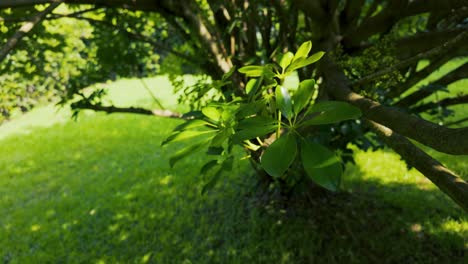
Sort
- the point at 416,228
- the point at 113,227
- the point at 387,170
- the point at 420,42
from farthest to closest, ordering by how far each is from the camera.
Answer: the point at 387,170 < the point at 113,227 < the point at 416,228 < the point at 420,42

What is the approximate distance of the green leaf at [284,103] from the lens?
67 centimetres

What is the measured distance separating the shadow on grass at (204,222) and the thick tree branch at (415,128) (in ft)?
7.07

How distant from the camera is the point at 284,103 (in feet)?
2.23

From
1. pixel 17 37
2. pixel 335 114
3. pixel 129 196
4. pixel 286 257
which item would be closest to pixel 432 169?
pixel 335 114

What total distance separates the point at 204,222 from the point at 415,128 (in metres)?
3.07

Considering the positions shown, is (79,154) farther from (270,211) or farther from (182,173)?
(270,211)

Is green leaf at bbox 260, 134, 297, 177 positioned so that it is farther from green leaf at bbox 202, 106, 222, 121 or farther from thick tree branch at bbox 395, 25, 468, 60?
thick tree branch at bbox 395, 25, 468, 60

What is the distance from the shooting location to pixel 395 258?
274cm

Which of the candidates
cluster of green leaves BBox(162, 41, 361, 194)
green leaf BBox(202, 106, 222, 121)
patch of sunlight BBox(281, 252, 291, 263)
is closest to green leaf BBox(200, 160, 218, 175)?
cluster of green leaves BBox(162, 41, 361, 194)

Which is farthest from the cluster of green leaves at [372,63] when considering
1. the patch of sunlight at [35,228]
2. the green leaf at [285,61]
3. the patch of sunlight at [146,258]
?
the patch of sunlight at [35,228]

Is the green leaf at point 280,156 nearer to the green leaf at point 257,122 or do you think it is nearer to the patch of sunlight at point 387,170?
the green leaf at point 257,122

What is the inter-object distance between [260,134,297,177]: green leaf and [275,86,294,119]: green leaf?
Result: 0.06 meters

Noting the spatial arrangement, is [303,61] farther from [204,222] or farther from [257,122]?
[204,222]

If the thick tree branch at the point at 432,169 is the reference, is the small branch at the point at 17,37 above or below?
above
